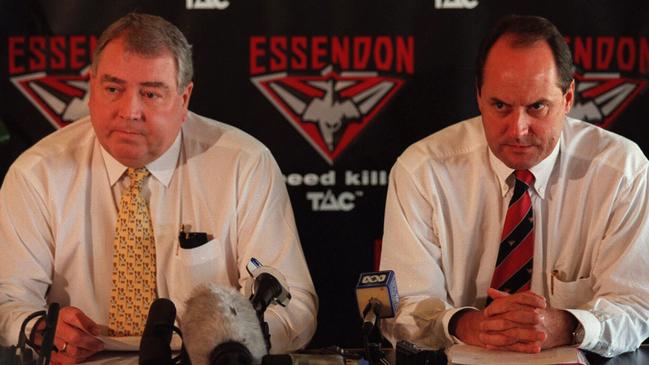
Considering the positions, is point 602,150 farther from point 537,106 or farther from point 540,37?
point 540,37

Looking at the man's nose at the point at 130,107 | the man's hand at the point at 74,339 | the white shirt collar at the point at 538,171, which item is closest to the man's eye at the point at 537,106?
the white shirt collar at the point at 538,171

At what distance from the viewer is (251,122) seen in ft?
13.2

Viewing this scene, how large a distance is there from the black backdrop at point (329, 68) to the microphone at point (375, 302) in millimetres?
1257

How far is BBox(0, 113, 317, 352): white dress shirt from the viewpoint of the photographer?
3.42 m

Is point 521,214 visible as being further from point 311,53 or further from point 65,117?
point 65,117

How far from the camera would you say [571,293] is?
11.1ft

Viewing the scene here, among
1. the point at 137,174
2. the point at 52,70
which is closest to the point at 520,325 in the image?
the point at 137,174

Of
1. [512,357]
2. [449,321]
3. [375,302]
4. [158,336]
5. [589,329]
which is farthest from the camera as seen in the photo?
[449,321]

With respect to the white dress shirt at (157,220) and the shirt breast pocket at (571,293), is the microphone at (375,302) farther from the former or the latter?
the shirt breast pocket at (571,293)

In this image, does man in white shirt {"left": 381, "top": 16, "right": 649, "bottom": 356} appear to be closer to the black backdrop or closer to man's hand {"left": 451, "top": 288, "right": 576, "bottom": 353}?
man's hand {"left": 451, "top": 288, "right": 576, "bottom": 353}

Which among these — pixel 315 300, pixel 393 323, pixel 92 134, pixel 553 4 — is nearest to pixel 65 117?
pixel 92 134

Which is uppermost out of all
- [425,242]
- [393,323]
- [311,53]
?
[311,53]

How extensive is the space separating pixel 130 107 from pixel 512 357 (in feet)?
4.32

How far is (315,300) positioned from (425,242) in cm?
39
